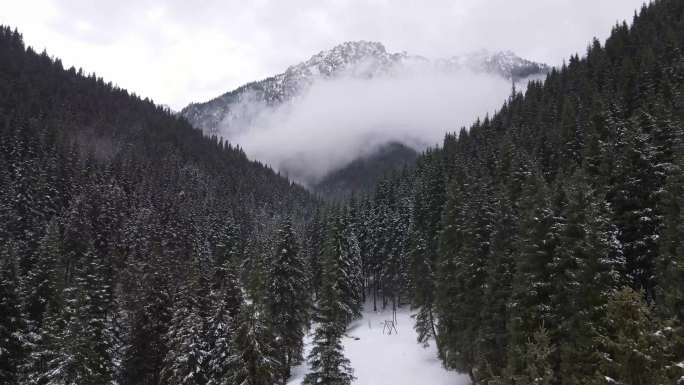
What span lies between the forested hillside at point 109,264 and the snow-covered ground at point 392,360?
11.9m

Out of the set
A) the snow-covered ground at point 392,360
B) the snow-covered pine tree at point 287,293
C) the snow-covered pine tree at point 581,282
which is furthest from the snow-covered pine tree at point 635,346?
the snow-covered pine tree at point 287,293

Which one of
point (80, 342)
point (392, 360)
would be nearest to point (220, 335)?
point (80, 342)

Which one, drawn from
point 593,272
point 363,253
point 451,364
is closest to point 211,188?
point 363,253

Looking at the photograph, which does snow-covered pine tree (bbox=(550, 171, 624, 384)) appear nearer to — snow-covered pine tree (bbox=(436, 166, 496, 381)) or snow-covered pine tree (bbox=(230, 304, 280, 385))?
snow-covered pine tree (bbox=(436, 166, 496, 381))

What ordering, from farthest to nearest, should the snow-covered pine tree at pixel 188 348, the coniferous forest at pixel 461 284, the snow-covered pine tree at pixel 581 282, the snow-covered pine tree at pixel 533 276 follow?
the snow-covered pine tree at pixel 188 348, the snow-covered pine tree at pixel 533 276, the coniferous forest at pixel 461 284, the snow-covered pine tree at pixel 581 282

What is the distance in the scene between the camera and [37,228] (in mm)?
70750

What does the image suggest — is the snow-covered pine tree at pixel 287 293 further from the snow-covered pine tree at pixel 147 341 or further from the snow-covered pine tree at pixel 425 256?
the snow-covered pine tree at pixel 425 256

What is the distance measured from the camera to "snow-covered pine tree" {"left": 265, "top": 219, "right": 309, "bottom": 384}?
37656 mm

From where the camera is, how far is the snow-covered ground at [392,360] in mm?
38844

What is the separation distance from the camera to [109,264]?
6094cm

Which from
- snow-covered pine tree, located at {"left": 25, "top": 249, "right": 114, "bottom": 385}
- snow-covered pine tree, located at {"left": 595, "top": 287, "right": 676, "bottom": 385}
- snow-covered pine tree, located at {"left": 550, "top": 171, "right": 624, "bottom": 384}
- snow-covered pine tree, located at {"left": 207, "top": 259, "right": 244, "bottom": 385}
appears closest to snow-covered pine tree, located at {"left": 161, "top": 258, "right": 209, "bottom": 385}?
snow-covered pine tree, located at {"left": 207, "top": 259, "right": 244, "bottom": 385}

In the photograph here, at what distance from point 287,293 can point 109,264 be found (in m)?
36.1

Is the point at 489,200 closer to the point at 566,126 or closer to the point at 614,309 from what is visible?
the point at 614,309

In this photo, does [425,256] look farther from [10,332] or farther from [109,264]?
[109,264]
